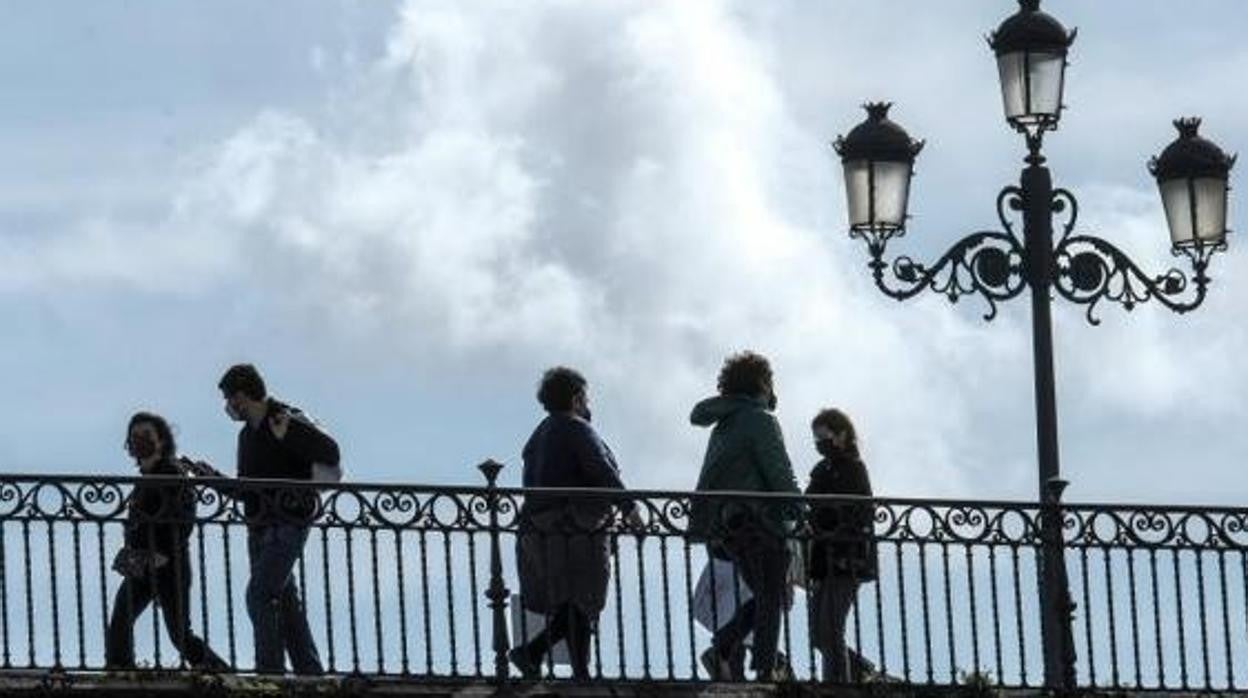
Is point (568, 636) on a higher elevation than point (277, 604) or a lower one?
lower

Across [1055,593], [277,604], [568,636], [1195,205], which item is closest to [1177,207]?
[1195,205]

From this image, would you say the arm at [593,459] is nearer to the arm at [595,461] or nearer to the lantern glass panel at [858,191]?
Answer: the arm at [595,461]

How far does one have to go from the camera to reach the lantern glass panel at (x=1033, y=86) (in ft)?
205

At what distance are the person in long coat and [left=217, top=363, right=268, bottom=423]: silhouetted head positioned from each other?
140 centimetres

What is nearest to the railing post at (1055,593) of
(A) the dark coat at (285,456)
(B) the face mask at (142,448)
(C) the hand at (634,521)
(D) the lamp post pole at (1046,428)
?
(D) the lamp post pole at (1046,428)

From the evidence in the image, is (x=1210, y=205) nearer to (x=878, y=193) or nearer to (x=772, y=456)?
(x=878, y=193)

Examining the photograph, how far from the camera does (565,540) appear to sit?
60031 mm

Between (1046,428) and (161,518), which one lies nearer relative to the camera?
(161,518)

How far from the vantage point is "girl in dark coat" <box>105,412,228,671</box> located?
5959 cm

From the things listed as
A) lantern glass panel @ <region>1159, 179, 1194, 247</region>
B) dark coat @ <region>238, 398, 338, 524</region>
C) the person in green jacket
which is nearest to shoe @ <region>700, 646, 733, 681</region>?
the person in green jacket

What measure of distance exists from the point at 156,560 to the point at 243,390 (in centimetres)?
95

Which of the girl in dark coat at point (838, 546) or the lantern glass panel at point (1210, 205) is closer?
the girl in dark coat at point (838, 546)

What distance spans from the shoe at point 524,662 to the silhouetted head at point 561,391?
3.96 ft

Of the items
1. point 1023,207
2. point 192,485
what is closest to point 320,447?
point 192,485
